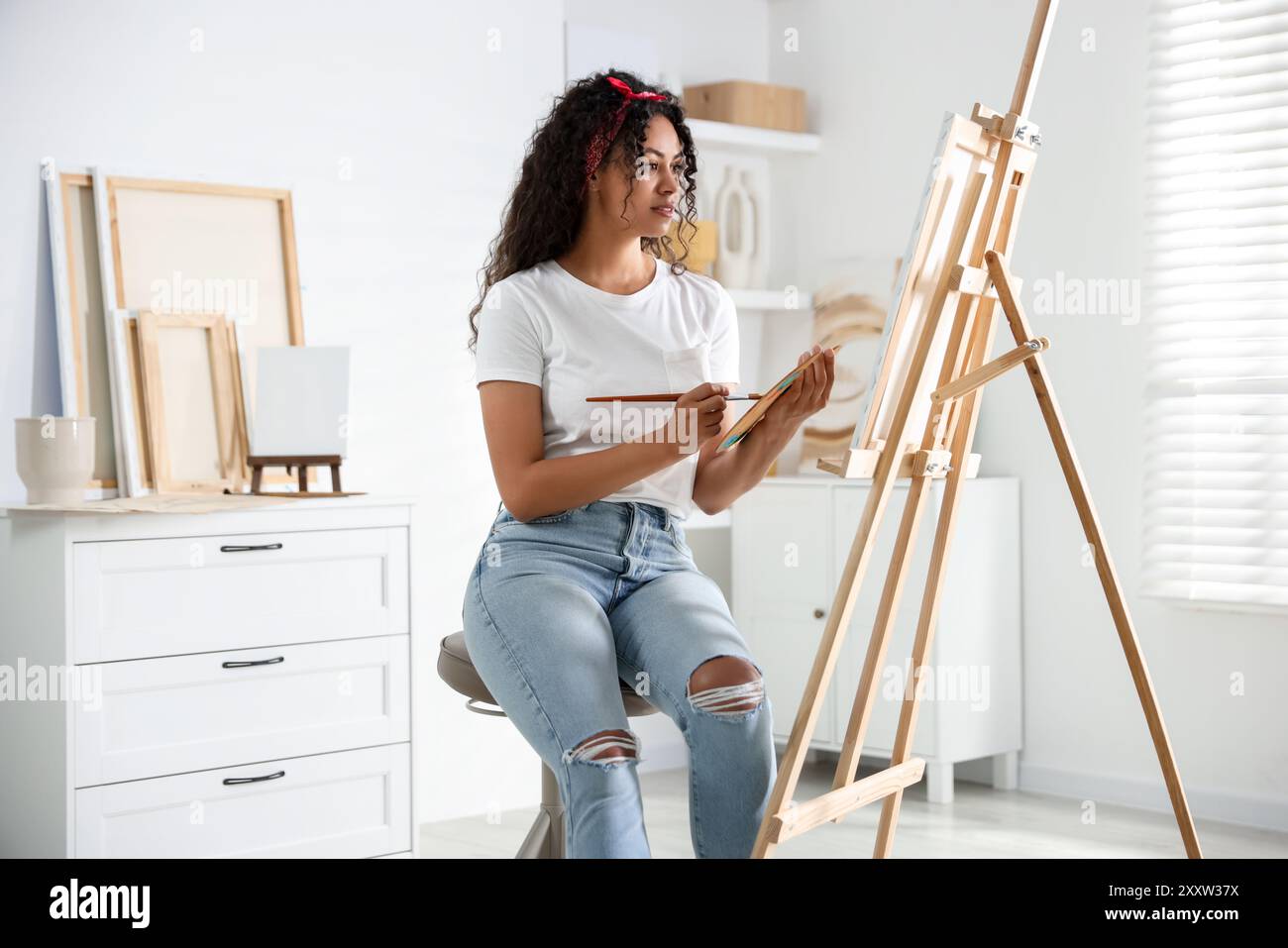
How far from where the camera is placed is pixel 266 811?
293 centimetres

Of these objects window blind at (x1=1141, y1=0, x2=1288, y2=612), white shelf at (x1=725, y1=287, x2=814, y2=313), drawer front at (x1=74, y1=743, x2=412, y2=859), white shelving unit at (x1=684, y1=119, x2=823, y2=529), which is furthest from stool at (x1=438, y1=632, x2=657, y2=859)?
white shelf at (x1=725, y1=287, x2=814, y2=313)

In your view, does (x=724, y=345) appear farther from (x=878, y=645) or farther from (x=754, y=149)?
(x=754, y=149)

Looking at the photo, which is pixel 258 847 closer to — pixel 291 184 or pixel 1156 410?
pixel 291 184

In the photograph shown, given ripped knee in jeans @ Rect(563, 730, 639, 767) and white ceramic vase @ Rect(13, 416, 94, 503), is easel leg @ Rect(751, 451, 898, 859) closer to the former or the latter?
ripped knee in jeans @ Rect(563, 730, 639, 767)

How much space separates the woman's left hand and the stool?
1.38 feet

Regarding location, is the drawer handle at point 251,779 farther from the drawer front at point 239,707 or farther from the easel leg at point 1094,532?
the easel leg at point 1094,532

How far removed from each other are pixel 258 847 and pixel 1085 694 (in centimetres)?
221

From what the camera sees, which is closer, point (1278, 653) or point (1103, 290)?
point (1278, 653)

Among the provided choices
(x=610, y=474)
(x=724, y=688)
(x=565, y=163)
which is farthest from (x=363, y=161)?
(x=724, y=688)

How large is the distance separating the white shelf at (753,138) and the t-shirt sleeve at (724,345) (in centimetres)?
203

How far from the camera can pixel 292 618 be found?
2.98 metres

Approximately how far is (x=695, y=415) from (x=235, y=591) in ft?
4.56
